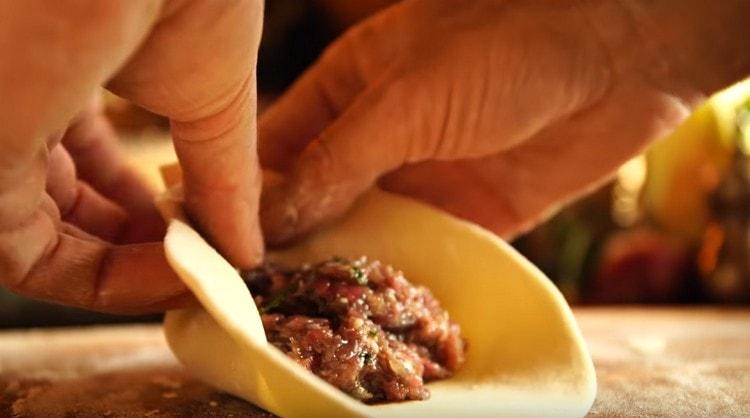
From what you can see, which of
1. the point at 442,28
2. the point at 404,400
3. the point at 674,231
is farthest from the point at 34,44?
the point at 674,231

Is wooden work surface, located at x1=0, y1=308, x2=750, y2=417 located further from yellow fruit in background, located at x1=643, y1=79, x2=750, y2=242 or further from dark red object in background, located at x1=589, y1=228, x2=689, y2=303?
yellow fruit in background, located at x1=643, y1=79, x2=750, y2=242

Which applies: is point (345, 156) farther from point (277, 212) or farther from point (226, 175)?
point (226, 175)

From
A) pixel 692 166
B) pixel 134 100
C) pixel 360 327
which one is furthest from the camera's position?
pixel 692 166

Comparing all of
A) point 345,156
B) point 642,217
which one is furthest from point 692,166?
point 345,156

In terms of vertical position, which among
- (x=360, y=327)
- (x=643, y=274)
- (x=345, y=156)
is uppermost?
(x=345, y=156)

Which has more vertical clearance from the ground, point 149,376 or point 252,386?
point 252,386

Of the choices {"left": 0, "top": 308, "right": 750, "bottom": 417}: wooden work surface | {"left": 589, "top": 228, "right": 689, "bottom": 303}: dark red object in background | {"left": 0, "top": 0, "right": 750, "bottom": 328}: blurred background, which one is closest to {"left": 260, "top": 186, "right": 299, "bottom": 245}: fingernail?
{"left": 0, "top": 308, "right": 750, "bottom": 417}: wooden work surface

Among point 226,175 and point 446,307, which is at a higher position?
point 226,175

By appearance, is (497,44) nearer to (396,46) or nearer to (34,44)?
(396,46)
